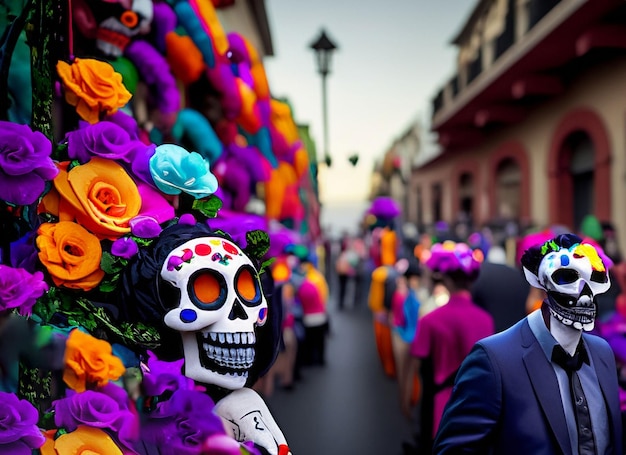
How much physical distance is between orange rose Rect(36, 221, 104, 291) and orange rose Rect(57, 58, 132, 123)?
1.25 ft

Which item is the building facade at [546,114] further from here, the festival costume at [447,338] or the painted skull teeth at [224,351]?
the painted skull teeth at [224,351]

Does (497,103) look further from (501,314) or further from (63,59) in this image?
(63,59)

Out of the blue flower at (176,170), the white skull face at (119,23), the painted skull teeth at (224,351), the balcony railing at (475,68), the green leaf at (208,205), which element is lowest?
the painted skull teeth at (224,351)

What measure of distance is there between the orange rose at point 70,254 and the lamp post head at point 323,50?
554 cm

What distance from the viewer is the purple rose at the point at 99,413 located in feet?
4.66

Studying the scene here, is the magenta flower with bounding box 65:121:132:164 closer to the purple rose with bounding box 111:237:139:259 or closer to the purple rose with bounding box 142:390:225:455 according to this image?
the purple rose with bounding box 111:237:139:259

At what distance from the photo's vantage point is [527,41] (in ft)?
29.8

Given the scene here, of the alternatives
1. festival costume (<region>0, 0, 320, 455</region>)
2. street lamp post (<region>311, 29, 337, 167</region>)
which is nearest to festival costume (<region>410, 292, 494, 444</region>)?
festival costume (<region>0, 0, 320, 455</region>)

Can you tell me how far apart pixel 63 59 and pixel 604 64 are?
8.51 metres

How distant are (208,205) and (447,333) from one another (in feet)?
6.52

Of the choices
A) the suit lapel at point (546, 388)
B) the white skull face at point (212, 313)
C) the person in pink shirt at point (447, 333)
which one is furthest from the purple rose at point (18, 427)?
the person in pink shirt at point (447, 333)

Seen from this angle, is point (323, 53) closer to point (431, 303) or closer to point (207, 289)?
point (431, 303)

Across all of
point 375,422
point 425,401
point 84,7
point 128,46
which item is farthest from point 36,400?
point 375,422

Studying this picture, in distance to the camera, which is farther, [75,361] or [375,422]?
[375,422]
